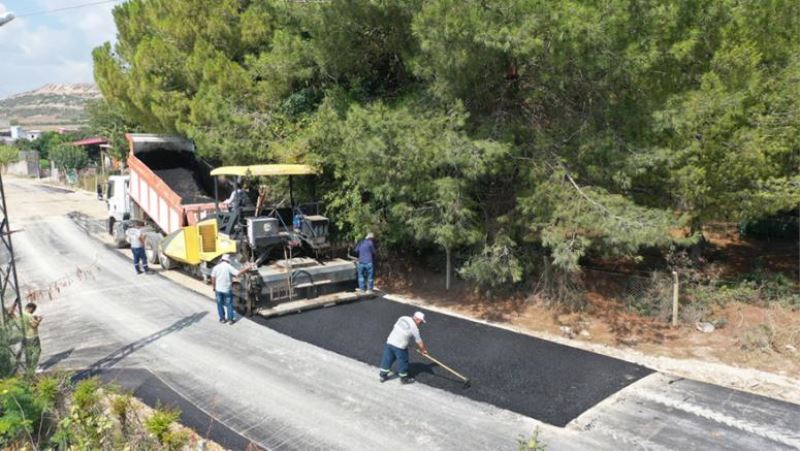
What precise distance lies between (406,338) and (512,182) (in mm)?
5311

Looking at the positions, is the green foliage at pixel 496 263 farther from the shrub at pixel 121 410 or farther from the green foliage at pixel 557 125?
the shrub at pixel 121 410

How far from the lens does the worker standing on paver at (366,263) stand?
1275 cm

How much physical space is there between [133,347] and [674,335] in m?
9.51

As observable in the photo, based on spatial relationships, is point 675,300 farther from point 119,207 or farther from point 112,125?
point 112,125

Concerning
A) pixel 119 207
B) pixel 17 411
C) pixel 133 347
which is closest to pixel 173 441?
pixel 17 411

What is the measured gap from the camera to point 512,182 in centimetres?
1252

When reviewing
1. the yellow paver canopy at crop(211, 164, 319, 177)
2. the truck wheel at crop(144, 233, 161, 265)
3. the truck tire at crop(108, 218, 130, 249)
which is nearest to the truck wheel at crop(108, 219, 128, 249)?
the truck tire at crop(108, 218, 130, 249)

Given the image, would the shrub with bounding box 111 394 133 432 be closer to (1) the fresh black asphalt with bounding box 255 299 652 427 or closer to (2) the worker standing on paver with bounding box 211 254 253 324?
(1) the fresh black asphalt with bounding box 255 299 652 427

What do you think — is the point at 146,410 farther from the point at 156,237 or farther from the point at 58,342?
the point at 156,237

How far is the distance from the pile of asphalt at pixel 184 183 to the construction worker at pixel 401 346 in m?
9.82

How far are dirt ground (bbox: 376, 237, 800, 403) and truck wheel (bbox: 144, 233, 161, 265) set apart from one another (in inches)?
293

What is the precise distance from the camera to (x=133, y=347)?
396 inches

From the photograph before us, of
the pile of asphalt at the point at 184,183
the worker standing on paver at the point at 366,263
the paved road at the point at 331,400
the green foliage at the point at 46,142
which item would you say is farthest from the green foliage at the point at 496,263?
the green foliage at the point at 46,142

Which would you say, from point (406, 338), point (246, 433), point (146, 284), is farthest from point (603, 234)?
point (146, 284)
